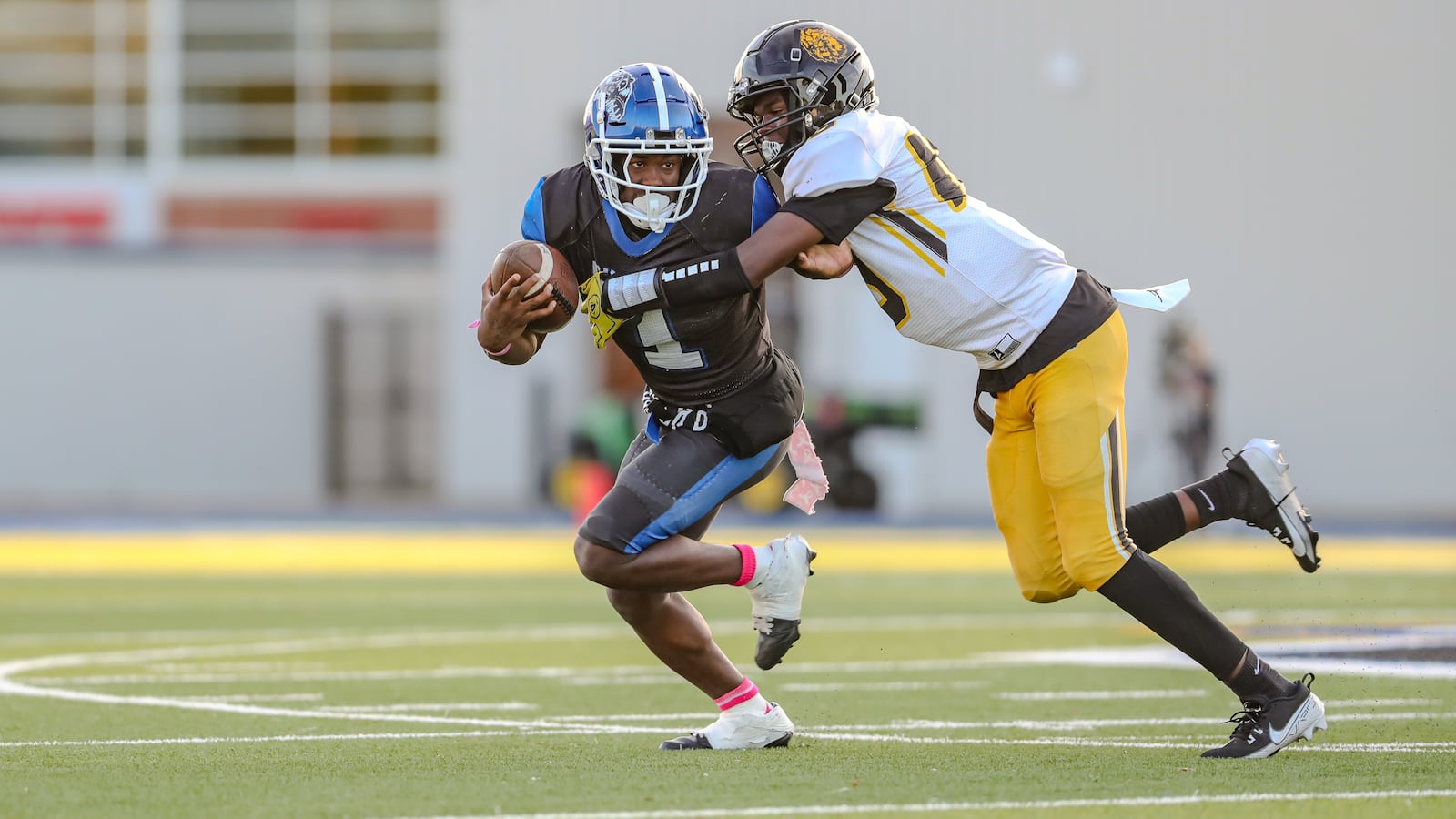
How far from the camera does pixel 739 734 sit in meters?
Answer: 5.77

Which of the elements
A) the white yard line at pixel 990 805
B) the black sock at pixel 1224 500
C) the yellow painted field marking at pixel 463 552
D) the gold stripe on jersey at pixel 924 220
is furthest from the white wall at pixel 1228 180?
the white yard line at pixel 990 805

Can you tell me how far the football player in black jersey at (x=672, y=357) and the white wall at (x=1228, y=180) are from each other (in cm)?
1559

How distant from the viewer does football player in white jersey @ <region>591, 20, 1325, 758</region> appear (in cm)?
532

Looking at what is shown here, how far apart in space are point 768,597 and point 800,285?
1710 centimetres

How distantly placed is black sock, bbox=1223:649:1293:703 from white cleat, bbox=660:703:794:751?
1238 millimetres

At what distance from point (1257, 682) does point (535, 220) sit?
2268 mm

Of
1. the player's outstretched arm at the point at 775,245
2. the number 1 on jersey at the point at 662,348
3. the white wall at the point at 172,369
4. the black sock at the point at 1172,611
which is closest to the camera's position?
the player's outstretched arm at the point at 775,245

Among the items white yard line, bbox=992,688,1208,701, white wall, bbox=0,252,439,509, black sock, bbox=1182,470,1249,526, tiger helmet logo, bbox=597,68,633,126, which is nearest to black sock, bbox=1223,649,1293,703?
black sock, bbox=1182,470,1249,526

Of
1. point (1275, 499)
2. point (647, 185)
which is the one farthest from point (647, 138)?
point (1275, 499)

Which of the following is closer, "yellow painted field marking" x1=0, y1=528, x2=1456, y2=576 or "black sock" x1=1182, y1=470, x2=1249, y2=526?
"black sock" x1=1182, y1=470, x2=1249, y2=526

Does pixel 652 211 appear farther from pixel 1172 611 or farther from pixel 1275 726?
pixel 1275 726

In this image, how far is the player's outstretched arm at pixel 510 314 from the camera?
5379 millimetres

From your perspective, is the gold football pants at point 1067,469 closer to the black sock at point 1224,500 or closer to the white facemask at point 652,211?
the black sock at point 1224,500

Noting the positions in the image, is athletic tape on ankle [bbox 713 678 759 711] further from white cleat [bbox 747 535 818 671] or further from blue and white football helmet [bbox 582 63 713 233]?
blue and white football helmet [bbox 582 63 713 233]
